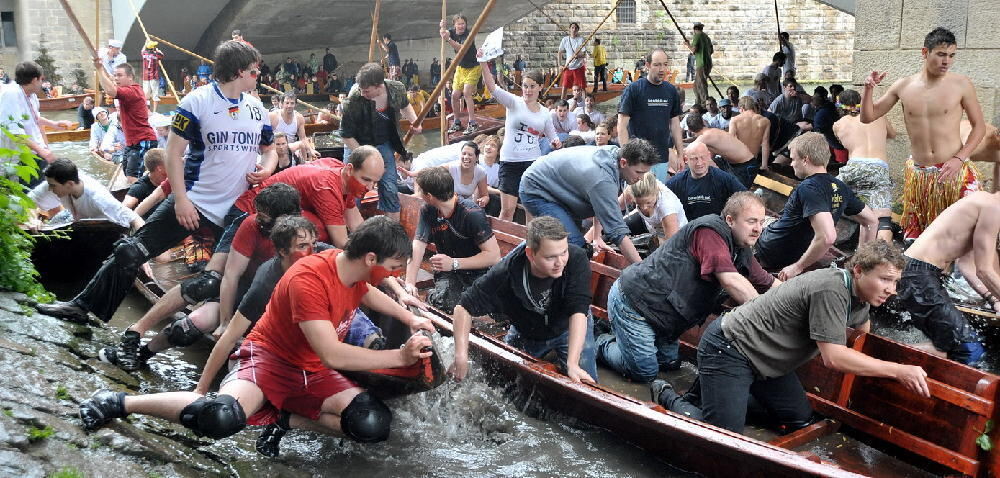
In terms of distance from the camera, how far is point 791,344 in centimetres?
448

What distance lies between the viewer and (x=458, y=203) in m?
6.32

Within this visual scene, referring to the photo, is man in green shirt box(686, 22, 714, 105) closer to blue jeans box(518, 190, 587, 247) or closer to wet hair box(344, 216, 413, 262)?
blue jeans box(518, 190, 587, 247)

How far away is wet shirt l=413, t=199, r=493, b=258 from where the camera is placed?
6.30 m

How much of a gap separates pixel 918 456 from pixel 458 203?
3.26 meters

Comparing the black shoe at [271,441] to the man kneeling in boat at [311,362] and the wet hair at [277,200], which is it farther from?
the wet hair at [277,200]

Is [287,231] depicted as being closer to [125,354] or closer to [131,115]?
[125,354]

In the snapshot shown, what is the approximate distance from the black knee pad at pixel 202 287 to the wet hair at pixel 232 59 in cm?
124

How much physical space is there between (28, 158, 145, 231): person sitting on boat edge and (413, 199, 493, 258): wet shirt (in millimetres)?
1985

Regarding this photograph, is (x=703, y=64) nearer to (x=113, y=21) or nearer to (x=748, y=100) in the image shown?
(x=748, y=100)

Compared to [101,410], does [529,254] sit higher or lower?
higher

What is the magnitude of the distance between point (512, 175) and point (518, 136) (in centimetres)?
37

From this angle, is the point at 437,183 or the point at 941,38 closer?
the point at 437,183

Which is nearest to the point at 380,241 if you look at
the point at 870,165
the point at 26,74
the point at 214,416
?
the point at 214,416

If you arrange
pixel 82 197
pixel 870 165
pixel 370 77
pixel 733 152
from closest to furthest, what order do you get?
pixel 82 197
pixel 370 77
pixel 870 165
pixel 733 152
